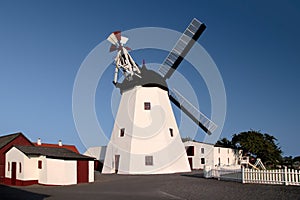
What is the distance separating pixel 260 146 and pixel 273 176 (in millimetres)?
33116

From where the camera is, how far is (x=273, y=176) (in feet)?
59.4

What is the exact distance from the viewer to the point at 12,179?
24.0 meters

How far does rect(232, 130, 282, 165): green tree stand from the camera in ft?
161

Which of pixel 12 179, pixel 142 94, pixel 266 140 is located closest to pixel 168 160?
pixel 142 94

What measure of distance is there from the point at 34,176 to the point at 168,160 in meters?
12.5

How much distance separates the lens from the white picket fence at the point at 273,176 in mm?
17172

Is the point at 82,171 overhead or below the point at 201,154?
overhead

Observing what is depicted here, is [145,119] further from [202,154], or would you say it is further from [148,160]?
[202,154]

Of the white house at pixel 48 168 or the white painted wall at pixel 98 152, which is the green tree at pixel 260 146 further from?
the white house at pixel 48 168

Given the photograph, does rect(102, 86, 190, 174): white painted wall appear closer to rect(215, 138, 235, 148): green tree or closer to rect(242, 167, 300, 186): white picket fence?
rect(242, 167, 300, 186): white picket fence

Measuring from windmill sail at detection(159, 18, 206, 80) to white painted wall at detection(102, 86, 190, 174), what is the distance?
7.53ft

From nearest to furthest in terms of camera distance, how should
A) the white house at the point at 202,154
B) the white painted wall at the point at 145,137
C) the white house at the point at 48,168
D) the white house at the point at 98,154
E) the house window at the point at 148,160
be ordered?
the white house at the point at 48,168 < the house window at the point at 148,160 < the white painted wall at the point at 145,137 < the white house at the point at 98,154 < the white house at the point at 202,154

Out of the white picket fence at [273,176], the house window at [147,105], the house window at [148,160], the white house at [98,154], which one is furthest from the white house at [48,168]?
the white house at [98,154]

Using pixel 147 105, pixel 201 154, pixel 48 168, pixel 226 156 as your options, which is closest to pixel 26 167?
pixel 48 168
